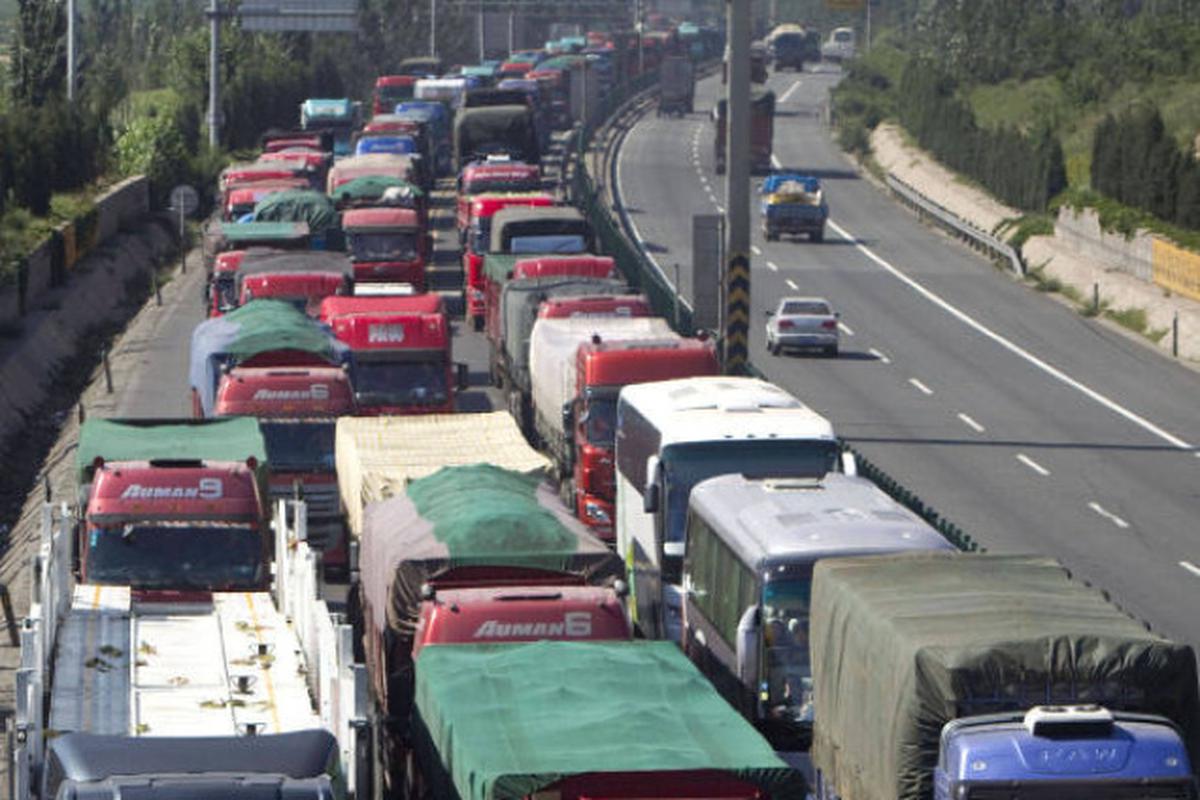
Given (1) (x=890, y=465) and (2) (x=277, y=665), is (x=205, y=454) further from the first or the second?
(1) (x=890, y=465)

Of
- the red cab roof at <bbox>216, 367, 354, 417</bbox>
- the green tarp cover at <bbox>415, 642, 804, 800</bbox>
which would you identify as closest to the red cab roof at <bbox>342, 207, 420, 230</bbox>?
the red cab roof at <bbox>216, 367, 354, 417</bbox>

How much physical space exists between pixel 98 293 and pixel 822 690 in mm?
46960

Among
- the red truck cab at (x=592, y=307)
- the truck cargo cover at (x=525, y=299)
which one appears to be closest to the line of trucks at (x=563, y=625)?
the red truck cab at (x=592, y=307)

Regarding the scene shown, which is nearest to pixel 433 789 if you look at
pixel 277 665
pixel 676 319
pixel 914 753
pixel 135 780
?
pixel 277 665

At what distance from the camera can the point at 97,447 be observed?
31.4 metres

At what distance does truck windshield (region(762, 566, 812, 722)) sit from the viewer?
949 inches

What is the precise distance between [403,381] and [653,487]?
39.7 ft

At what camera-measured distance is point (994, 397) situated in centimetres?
5631

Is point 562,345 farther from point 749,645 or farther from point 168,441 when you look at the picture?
point 749,645

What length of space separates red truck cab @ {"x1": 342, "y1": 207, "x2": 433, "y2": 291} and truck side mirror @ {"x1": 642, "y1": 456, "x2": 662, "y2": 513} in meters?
29.0

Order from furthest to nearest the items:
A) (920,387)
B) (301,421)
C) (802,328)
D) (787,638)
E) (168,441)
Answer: (802,328) → (920,387) → (301,421) → (168,441) → (787,638)

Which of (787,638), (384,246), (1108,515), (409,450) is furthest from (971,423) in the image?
(787,638)

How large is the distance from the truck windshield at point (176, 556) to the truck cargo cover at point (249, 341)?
1279 cm

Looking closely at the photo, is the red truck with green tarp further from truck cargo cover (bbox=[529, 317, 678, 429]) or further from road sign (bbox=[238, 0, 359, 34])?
road sign (bbox=[238, 0, 359, 34])
